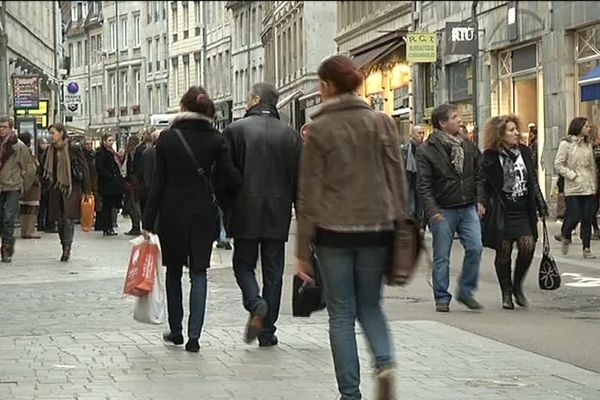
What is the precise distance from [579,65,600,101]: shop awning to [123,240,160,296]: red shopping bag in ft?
53.5

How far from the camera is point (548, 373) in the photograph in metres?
8.70

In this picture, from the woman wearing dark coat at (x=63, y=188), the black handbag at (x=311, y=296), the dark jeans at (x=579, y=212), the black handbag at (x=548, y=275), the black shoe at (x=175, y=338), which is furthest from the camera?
the woman wearing dark coat at (x=63, y=188)

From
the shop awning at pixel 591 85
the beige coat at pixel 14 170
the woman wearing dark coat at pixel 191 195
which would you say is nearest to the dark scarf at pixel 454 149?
the woman wearing dark coat at pixel 191 195

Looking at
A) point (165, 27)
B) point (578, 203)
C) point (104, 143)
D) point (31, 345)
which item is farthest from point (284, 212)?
point (165, 27)

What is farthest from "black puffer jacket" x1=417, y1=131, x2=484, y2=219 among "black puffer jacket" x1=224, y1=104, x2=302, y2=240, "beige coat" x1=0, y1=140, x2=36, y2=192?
"beige coat" x1=0, y1=140, x2=36, y2=192

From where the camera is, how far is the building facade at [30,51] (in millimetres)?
38594

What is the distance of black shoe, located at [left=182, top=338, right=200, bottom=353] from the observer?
32.0ft

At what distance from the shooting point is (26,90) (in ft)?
112

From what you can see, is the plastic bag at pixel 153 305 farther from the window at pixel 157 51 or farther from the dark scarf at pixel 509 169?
the window at pixel 157 51

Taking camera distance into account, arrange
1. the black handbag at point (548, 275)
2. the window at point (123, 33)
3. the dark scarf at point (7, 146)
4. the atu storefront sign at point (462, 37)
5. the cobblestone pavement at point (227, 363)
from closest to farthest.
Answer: the cobblestone pavement at point (227, 363)
the black handbag at point (548, 275)
the dark scarf at point (7, 146)
the atu storefront sign at point (462, 37)
the window at point (123, 33)

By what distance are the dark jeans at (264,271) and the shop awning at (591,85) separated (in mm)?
16179

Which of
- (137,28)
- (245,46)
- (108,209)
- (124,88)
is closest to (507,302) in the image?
(108,209)

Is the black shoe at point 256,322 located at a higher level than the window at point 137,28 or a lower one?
lower

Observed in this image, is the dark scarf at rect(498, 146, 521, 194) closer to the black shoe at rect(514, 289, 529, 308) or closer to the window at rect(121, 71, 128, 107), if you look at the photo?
the black shoe at rect(514, 289, 529, 308)
